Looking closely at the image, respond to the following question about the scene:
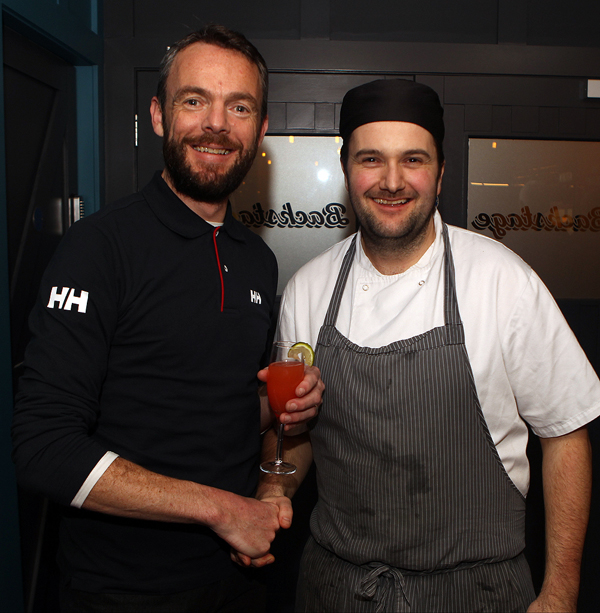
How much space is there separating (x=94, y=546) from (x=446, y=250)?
4.19ft

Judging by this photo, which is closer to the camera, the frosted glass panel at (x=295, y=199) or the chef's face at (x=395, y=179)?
the chef's face at (x=395, y=179)

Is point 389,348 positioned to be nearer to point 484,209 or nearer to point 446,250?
point 446,250

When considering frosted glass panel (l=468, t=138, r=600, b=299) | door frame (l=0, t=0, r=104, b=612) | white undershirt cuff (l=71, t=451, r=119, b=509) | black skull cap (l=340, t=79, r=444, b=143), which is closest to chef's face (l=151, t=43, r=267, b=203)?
black skull cap (l=340, t=79, r=444, b=143)

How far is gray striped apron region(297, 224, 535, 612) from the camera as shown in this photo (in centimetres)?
143

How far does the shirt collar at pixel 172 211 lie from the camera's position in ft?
5.22

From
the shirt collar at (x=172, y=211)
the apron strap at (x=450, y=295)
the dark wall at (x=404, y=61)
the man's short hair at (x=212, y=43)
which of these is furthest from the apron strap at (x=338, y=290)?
the dark wall at (x=404, y=61)

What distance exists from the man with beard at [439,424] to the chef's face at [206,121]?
377mm

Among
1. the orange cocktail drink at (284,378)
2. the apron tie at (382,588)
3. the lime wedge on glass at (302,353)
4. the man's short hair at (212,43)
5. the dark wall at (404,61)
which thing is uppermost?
the dark wall at (404,61)

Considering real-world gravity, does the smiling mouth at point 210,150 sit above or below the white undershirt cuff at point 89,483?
above

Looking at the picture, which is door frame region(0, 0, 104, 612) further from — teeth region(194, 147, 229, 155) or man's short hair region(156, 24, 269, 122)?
teeth region(194, 147, 229, 155)

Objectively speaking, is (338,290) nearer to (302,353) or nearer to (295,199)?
(302,353)

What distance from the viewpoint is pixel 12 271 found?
2.13 m

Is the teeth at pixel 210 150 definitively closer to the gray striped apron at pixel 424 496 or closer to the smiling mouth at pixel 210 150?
the smiling mouth at pixel 210 150

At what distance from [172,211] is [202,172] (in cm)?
14
